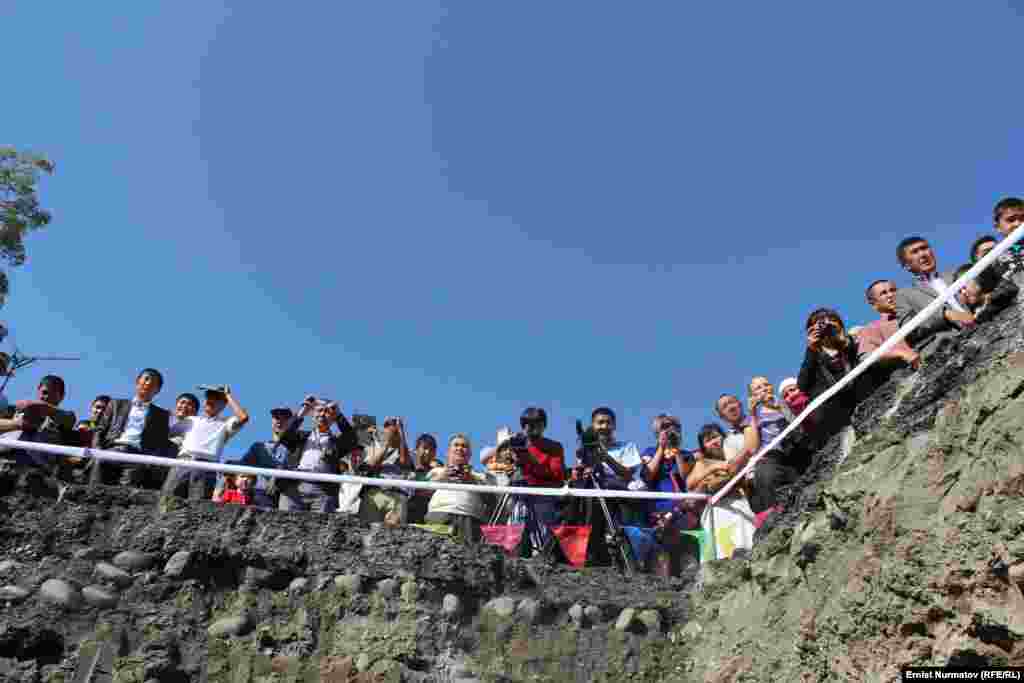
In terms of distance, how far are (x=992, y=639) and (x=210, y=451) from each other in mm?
6015

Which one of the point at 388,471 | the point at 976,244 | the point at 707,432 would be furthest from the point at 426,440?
the point at 976,244

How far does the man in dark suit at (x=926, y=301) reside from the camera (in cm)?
438

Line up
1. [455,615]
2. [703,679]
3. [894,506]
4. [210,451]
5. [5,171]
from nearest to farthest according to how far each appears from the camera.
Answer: [894,506] → [703,679] → [455,615] → [210,451] → [5,171]

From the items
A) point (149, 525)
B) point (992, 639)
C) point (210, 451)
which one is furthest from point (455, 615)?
point (992, 639)

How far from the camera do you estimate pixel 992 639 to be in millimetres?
2986

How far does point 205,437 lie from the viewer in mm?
7016

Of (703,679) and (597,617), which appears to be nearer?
(703,679)

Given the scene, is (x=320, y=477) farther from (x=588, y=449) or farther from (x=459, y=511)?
(x=588, y=449)

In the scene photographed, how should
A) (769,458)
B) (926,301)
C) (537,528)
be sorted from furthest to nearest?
1. (537,528)
2. (769,458)
3. (926,301)

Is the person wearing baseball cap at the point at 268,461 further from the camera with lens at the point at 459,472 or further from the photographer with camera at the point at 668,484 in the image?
the photographer with camera at the point at 668,484

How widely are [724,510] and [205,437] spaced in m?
4.54

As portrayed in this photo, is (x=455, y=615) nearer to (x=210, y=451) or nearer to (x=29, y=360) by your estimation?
(x=210, y=451)

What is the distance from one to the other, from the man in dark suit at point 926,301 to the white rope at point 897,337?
7 cm

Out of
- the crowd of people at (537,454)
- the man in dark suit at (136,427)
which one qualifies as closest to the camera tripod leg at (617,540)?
the crowd of people at (537,454)
